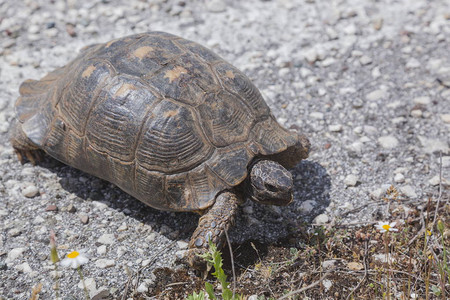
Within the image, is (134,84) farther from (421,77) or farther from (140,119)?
(421,77)

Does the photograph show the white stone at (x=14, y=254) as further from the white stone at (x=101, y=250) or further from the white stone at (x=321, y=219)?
the white stone at (x=321, y=219)

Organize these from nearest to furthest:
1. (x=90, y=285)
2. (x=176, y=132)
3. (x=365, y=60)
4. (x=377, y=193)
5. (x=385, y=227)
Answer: (x=385, y=227)
(x=90, y=285)
(x=176, y=132)
(x=377, y=193)
(x=365, y=60)

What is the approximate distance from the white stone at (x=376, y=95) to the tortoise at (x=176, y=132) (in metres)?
1.60

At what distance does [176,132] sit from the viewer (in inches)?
152

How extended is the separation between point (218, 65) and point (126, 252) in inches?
68.7

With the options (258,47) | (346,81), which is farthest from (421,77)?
(258,47)

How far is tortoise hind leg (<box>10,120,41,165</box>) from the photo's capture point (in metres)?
4.67

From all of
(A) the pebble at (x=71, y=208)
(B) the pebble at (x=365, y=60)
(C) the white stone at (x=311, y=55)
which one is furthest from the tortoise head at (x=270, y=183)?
(B) the pebble at (x=365, y=60)

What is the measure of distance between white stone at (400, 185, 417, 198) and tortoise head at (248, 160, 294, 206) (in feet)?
4.10

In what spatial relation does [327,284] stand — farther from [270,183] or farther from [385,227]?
[270,183]

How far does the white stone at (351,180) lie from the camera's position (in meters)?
4.60

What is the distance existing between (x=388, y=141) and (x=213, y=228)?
2.26 meters

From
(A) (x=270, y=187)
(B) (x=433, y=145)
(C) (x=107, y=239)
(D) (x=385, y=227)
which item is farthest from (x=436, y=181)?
(C) (x=107, y=239)

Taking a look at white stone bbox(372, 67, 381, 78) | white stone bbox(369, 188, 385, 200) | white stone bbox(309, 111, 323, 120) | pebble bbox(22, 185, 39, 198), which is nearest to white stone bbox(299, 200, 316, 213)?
white stone bbox(369, 188, 385, 200)
